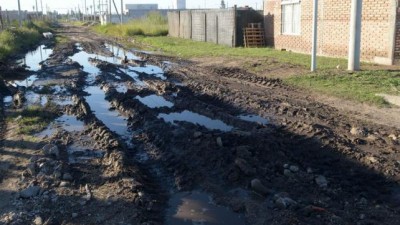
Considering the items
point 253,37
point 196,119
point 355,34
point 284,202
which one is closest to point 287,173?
point 284,202

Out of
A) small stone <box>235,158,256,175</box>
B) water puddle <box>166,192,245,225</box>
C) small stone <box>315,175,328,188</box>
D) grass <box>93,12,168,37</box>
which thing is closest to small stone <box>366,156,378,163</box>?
small stone <box>315,175,328,188</box>

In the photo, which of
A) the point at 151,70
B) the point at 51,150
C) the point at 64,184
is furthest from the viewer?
the point at 151,70

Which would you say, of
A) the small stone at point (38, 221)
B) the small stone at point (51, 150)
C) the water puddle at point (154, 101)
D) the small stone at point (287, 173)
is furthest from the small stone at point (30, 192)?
the water puddle at point (154, 101)

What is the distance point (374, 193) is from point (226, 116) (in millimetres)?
4192

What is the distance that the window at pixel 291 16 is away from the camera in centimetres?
2162

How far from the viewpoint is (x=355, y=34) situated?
1364 centimetres

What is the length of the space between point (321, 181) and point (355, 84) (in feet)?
22.8

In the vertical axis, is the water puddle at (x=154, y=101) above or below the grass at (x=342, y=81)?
below

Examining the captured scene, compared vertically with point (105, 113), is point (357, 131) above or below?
above

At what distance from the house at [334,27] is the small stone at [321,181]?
1112 cm

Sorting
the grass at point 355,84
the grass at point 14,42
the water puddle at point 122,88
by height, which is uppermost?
the grass at point 14,42

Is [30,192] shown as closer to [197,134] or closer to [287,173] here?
[197,134]

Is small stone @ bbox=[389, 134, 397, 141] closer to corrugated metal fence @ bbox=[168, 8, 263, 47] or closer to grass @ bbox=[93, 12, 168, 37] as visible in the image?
corrugated metal fence @ bbox=[168, 8, 263, 47]

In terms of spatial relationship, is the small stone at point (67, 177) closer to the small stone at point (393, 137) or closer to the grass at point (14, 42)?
the small stone at point (393, 137)
